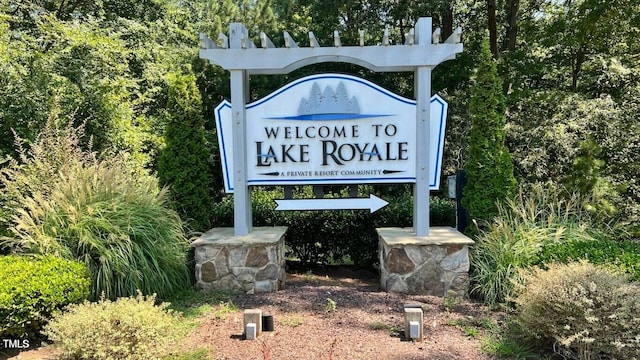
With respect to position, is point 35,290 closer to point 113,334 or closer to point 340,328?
point 113,334

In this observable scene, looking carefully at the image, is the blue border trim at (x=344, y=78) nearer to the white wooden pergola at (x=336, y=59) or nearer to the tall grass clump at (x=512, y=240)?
the white wooden pergola at (x=336, y=59)

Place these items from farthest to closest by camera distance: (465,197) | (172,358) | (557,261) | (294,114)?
1. (465,197)
2. (294,114)
3. (557,261)
4. (172,358)

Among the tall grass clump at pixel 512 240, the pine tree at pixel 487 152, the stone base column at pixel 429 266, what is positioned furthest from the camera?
the pine tree at pixel 487 152

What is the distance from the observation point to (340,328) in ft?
11.9

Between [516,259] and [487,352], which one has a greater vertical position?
[516,259]

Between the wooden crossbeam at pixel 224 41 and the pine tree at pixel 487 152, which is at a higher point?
the wooden crossbeam at pixel 224 41

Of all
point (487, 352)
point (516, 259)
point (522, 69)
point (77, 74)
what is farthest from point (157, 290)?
point (522, 69)

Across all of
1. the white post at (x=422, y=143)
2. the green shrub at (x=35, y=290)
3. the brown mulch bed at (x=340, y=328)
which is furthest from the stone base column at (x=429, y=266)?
the green shrub at (x=35, y=290)

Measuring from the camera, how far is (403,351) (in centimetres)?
321

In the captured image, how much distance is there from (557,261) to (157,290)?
3.55 metres

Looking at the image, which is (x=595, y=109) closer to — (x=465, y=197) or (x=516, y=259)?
(x=465, y=197)

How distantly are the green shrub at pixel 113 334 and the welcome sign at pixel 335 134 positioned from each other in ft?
7.06

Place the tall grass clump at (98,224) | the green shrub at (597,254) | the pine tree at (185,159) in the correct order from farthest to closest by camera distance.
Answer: the pine tree at (185,159) < the tall grass clump at (98,224) < the green shrub at (597,254)

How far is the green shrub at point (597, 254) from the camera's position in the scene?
12.3 ft
